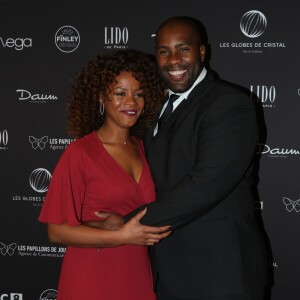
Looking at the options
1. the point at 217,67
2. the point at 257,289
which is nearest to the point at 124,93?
the point at 257,289

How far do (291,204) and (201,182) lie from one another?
1.84m

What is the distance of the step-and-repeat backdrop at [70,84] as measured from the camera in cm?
334

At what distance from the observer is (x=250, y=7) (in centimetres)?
334

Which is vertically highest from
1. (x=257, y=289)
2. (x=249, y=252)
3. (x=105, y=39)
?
(x=105, y=39)

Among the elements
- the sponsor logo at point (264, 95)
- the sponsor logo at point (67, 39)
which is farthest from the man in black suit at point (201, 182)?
the sponsor logo at point (67, 39)

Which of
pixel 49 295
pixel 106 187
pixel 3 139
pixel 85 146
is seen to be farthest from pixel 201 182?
pixel 49 295

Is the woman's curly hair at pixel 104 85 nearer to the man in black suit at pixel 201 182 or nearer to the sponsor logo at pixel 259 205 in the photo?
the man in black suit at pixel 201 182

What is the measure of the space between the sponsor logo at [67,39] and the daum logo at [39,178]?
99cm

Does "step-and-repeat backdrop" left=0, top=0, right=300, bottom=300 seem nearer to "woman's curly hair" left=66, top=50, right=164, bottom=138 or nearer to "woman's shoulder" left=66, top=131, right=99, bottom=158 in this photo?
"woman's curly hair" left=66, top=50, right=164, bottom=138

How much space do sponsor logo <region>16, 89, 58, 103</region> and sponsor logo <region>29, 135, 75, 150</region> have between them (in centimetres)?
29

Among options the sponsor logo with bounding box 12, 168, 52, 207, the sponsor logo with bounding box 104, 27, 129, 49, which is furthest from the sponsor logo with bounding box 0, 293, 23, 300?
the sponsor logo with bounding box 104, 27, 129, 49

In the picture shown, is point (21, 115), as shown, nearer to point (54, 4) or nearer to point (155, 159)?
point (54, 4)

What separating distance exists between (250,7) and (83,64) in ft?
4.44

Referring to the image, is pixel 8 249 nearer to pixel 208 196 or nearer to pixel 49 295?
pixel 49 295
